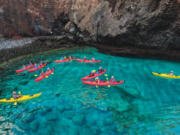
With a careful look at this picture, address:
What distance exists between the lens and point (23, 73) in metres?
18.0

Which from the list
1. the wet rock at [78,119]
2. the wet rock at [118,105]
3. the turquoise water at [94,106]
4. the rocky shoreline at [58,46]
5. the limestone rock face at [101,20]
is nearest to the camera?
the turquoise water at [94,106]

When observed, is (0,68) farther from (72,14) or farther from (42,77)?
(72,14)

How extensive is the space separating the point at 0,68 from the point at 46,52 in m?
8.75

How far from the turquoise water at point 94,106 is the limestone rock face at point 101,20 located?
500 cm

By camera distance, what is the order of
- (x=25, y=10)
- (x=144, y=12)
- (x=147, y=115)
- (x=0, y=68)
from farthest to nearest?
(x=25, y=10) < (x=0, y=68) < (x=144, y=12) < (x=147, y=115)

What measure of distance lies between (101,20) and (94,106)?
17.5 m

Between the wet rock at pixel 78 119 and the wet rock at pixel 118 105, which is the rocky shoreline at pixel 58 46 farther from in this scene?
the wet rock at pixel 78 119

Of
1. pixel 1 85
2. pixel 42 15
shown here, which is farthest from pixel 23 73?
pixel 42 15

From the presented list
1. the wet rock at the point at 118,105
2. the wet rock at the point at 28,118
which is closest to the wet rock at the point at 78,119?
the wet rock at the point at 118,105

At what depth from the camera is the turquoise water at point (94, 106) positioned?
9234 mm

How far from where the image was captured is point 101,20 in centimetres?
2422

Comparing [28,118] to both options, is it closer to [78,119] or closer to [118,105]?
[78,119]

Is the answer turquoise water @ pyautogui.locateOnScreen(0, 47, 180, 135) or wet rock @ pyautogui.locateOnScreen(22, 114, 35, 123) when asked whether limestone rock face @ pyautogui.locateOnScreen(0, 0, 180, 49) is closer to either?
→ turquoise water @ pyautogui.locateOnScreen(0, 47, 180, 135)

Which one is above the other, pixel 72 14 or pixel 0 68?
pixel 72 14
